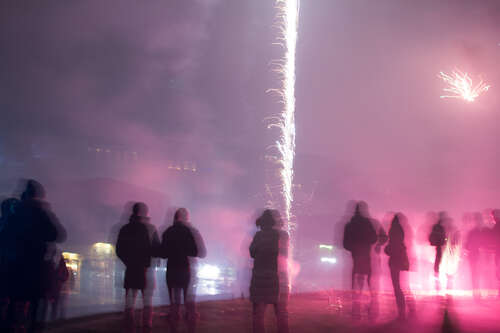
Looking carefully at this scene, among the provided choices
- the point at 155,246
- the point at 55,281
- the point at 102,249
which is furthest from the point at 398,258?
the point at 102,249

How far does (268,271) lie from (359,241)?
119 inches

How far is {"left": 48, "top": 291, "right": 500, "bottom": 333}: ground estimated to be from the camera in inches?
295

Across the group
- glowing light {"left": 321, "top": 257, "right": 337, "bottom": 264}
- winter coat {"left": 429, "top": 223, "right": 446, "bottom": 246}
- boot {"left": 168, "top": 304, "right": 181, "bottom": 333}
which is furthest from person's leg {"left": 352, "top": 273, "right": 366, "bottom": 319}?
glowing light {"left": 321, "top": 257, "right": 337, "bottom": 264}

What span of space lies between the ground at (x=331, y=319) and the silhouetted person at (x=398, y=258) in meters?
Result: 0.41

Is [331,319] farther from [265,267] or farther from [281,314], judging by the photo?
[265,267]

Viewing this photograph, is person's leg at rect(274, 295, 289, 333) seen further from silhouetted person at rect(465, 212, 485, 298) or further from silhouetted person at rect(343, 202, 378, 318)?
silhouetted person at rect(465, 212, 485, 298)

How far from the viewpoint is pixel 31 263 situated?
21.0 feet

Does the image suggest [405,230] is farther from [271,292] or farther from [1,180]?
[1,180]

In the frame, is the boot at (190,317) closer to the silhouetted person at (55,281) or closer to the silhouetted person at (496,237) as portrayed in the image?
the silhouetted person at (55,281)

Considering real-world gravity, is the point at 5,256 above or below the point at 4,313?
above

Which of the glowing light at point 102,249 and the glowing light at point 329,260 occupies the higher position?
the glowing light at point 102,249

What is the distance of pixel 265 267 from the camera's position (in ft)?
20.4

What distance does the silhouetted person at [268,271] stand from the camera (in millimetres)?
6172

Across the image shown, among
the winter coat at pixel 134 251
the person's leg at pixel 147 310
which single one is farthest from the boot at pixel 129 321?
the winter coat at pixel 134 251
